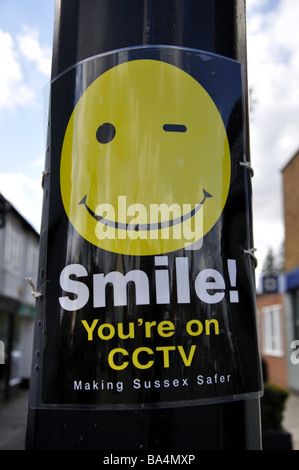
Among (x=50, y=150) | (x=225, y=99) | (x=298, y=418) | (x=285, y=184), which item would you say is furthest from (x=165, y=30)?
(x=285, y=184)

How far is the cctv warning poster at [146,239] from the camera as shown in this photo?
64.7 inches

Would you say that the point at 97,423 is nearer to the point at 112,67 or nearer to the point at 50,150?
A: the point at 50,150

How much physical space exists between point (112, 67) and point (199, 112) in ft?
1.26

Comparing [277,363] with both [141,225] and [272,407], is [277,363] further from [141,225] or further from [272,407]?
[141,225]

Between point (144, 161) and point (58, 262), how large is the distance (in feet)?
1.61

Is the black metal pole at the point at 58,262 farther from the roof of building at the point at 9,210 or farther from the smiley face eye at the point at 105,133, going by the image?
the roof of building at the point at 9,210

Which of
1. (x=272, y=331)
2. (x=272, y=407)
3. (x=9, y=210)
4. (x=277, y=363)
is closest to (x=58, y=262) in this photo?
(x=272, y=407)

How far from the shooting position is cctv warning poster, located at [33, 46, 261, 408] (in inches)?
64.7

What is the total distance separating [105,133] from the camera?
5.91 ft

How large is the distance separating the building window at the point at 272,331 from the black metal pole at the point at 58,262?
1738 cm

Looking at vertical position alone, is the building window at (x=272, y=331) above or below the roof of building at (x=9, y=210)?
below

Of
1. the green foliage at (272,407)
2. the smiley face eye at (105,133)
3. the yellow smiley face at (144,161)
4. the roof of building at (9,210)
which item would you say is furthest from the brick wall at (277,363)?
the smiley face eye at (105,133)

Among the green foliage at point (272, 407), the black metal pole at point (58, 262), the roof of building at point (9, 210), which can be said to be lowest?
the green foliage at point (272, 407)

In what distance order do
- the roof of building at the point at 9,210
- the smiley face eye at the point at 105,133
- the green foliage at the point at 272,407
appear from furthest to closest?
1. the roof of building at the point at 9,210
2. the green foliage at the point at 272,407
3. the smiley face eye at the point at 105,133
